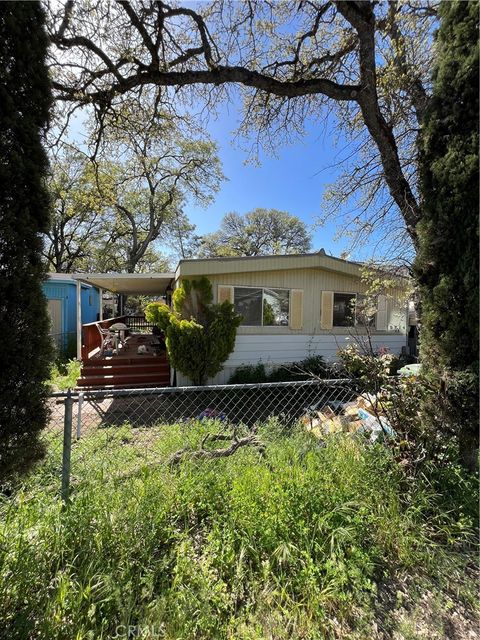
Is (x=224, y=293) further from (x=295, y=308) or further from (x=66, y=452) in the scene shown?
(x=66, y=452)

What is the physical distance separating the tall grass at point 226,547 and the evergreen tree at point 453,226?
746 mm

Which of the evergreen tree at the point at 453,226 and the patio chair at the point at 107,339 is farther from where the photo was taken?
the patio chair at the point at 107,339

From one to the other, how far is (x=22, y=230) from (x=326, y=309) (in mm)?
8534

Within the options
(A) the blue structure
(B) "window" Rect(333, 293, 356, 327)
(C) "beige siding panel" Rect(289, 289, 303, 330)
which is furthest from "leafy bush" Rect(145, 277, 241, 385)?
(A) the blue structure

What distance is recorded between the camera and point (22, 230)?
1.68 meters

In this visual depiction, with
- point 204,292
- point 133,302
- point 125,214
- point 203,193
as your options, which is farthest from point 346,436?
point 133,302

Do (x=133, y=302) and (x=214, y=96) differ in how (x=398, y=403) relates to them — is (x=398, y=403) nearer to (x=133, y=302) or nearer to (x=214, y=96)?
(x=214, y=96)

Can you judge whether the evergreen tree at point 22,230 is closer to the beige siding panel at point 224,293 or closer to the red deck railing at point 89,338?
the beige siding panel at point 224,293

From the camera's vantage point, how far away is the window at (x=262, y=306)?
838 centimetres

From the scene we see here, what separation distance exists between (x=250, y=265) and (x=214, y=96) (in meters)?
3.89

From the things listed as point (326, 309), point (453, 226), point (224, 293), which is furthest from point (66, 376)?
point (453, 226)

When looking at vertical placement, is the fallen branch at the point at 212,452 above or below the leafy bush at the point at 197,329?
below

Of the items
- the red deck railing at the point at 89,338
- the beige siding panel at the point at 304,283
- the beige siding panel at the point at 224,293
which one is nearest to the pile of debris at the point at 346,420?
the beige siding panel at the point at 304,283

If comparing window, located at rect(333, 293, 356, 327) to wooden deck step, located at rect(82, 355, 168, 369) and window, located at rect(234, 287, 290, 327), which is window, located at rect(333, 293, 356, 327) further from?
wooden deck step, located at rect(82, 355, 168, 369)
